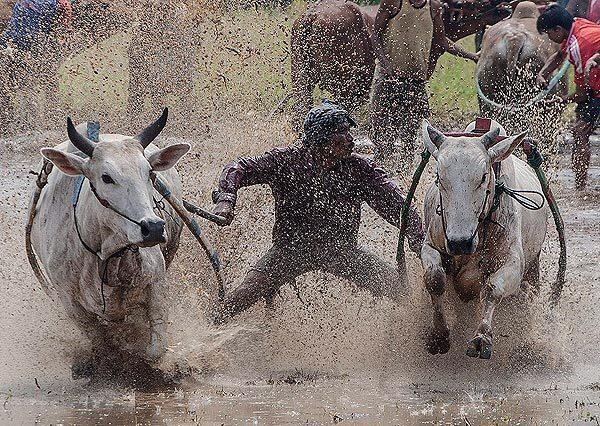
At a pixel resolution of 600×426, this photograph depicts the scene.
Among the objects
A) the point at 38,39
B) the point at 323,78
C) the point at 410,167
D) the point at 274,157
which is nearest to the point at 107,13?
the point at 38,39

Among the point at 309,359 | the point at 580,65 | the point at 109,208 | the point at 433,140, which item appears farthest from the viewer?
the point at 580,65

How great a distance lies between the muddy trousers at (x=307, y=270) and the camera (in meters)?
7.91

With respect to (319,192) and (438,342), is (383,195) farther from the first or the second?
(438,342)

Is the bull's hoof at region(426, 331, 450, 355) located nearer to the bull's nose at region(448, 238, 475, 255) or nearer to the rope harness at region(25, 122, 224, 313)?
the bull's nose at region(448, 238, 475, 255)

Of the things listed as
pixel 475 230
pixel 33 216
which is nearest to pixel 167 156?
pixel 33 216

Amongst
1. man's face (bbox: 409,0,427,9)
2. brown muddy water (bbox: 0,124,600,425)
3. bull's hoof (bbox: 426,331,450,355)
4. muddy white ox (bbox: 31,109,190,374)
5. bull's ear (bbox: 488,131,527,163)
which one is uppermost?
man's face (bbox: 409,0,427,9)

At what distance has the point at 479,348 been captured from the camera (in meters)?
6.80

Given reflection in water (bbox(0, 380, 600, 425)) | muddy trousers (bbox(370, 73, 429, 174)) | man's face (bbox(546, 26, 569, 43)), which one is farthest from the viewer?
man's face (bbox(546, 26, 569, 43))

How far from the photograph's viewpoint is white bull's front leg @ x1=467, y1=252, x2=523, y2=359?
6.81 metres

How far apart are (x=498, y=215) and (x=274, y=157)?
4.23 ft

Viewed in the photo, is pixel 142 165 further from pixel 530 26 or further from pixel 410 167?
pixel 530 26

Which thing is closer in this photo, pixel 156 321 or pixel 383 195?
pixel 156 321

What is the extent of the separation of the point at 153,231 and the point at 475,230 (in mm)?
1461

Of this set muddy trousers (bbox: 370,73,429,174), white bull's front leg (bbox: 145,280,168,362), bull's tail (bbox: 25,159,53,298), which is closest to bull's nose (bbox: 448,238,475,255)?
white bull's front leg (bbox: 145,280,168,362)
